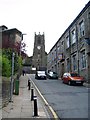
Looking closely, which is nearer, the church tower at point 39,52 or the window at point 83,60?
the window at point 83,60

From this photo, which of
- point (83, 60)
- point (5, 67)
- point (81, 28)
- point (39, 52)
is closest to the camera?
point (5, 67)

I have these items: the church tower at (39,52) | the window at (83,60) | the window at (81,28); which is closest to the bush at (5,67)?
the window at (83,60)

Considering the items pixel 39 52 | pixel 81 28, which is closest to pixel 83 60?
pixel 81 28

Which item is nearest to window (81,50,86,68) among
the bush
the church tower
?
the bush

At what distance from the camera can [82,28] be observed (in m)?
31.9

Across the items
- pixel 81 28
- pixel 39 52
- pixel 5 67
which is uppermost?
pixel 39 52

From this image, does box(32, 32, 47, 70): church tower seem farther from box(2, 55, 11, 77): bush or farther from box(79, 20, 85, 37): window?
box(2, 55, 11, 77): bush

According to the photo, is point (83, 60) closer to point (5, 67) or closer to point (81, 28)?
point (81, 28)

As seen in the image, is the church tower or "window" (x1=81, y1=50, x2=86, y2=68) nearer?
"window" (x1=81, y1=50, x2=86, y2=68)

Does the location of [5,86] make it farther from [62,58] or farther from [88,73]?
[62,58]

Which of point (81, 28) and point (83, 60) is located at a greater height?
point (81, 28)

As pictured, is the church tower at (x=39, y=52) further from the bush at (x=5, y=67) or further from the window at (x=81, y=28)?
the bush at (x=5, y=67)

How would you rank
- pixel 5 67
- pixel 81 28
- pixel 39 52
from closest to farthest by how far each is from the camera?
pixel 5 67 < pixel 81 28 < pixel 39 52

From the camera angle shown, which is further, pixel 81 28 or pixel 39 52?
pixel 39 52
